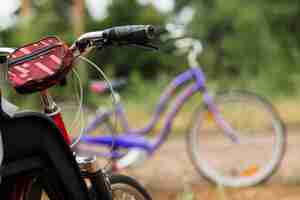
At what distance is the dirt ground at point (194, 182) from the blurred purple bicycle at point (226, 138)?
0.43 ft

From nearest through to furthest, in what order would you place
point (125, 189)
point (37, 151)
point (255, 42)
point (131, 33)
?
1. point (37, 151)
2. point (131, 33)
3. point (125, 189)
4. point (255, 42)

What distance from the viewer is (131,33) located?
2209 millimetres

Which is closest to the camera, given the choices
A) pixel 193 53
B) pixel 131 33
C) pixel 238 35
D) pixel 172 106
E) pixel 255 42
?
pixel 131 33

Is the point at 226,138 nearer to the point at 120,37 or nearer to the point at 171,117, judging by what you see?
the point at 171,117

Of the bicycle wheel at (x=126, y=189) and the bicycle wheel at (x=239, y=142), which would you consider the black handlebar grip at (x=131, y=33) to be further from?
the bicycle wheel at (x=239, y=142)

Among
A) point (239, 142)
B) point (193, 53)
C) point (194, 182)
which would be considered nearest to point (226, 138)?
point (239, 142)

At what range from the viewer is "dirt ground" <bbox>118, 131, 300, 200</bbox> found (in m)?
4.77

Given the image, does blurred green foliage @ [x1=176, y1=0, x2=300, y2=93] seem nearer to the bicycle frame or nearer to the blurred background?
the blurred background

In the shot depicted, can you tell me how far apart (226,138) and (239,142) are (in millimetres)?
163

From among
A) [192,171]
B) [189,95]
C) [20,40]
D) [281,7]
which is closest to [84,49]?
[189,95]

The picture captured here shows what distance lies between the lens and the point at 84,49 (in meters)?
2.26

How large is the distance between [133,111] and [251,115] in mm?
4211

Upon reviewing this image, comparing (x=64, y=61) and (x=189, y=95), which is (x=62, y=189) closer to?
(x=64, y=61)

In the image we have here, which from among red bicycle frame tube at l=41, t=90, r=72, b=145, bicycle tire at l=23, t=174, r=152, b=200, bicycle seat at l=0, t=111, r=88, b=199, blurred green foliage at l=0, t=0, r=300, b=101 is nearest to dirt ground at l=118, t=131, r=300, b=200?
bicycle tire at l=23, t=174, r=152, b=200
